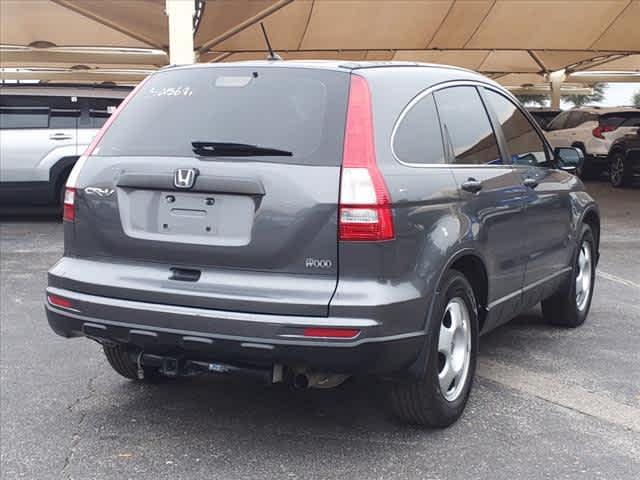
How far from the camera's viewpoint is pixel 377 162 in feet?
11.8

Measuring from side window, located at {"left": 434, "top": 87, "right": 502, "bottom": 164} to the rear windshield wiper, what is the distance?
103 cm

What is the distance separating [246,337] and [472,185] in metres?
1.48

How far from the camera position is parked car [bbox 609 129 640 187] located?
18156mm

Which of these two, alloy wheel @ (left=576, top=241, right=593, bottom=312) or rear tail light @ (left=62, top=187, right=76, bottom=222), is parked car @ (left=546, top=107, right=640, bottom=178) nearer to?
alloy wheel @ (left=576, top=241, right=593, bottom=312)

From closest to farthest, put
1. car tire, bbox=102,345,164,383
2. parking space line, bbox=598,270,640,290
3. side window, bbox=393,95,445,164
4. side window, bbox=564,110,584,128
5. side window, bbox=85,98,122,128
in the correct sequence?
side window, bbox=393,95,445,164
car tire, bbox=102,345,164,383
parking space line, bbox=598,270,640,290
side window, bbox=85,98,122,128
side window, bbox=564,110,584,128

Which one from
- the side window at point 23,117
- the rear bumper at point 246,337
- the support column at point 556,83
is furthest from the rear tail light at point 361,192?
the support column at point 556,83

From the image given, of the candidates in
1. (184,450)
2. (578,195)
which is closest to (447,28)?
(578,195)

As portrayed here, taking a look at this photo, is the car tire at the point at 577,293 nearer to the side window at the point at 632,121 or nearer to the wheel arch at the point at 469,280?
the wheel arch at the point at 469,280

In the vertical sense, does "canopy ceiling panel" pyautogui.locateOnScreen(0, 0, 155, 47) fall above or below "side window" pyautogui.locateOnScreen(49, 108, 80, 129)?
above

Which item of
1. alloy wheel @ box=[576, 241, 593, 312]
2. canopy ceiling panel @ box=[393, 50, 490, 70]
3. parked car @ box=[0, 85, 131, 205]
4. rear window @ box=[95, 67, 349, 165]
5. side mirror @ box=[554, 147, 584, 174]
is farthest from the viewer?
canopy ceiling panel @ box=[393, 50, 490, 70]

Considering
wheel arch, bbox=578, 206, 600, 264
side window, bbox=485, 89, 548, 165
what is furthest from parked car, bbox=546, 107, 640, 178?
side window, bbox=485, 89, 548, 165

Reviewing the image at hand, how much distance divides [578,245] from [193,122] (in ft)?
10.5

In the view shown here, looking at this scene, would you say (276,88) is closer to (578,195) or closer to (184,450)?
(184,450)

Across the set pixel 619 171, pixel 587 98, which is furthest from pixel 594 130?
pixel 587 98
